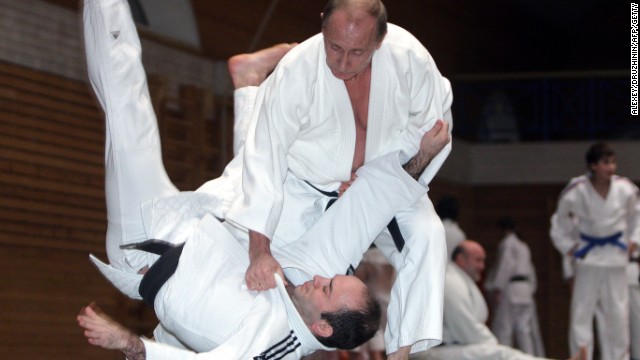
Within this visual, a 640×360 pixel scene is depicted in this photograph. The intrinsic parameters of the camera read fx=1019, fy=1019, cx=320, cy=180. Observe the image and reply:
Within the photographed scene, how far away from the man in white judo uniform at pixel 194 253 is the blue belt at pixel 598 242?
3311mm

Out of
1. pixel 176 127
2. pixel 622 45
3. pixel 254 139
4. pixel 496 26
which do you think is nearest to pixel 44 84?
pixel 176 127

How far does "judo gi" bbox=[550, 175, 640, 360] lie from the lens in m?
6.21

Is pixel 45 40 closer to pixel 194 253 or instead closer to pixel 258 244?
pixel 194 253

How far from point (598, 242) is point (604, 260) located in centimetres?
12

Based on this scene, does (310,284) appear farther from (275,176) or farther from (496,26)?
(496,26)

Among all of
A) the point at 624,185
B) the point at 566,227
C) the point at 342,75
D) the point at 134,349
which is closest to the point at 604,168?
the point at 624,185

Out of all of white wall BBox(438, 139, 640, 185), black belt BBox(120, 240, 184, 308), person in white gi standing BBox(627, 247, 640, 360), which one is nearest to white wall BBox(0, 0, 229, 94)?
black belt BBox(120, 240, 184, 308)

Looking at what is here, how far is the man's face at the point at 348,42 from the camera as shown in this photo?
9.47ft

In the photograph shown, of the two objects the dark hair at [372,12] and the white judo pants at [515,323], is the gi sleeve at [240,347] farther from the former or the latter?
the white judo pants at [515,323]

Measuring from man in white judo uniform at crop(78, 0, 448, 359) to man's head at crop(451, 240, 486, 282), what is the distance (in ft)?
8.09

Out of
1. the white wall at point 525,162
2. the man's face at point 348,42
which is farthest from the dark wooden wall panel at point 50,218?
the white wall at point 525,162

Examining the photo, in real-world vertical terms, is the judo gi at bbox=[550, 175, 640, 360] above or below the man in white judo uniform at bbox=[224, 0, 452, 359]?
below

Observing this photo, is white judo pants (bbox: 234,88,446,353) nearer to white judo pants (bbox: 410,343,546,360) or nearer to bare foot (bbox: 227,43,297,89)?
bare foot (bbox: 227,43,297,89)

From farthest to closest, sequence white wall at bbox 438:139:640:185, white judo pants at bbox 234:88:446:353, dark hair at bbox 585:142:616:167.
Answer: white wall at bbox 438:139:640:185
dark hair at bbox 585:142:616:167
white judo pants at bbox 234:88:446:353
